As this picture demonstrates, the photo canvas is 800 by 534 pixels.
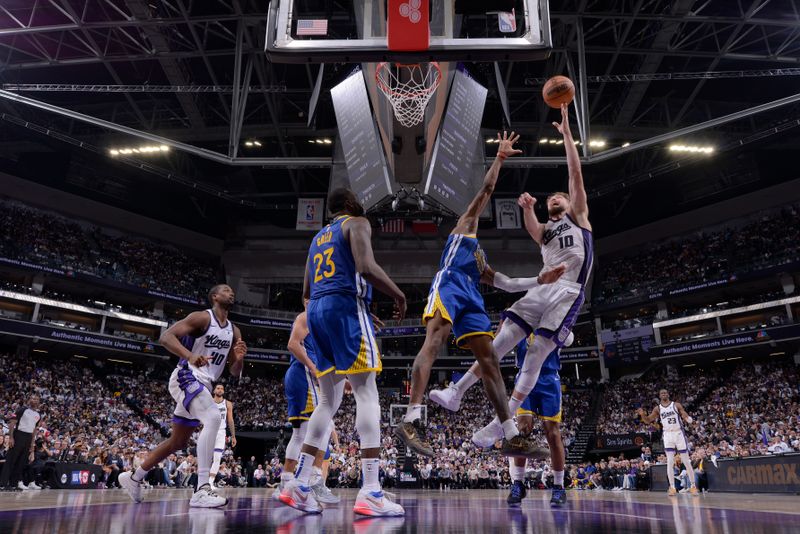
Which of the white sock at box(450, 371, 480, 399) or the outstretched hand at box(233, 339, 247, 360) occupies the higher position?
the outstretched hand at box(233, 339, 247, 360)

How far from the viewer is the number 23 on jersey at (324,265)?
155 inches

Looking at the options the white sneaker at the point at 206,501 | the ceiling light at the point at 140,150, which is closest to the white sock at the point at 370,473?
the white sneaker at the point at 206,501

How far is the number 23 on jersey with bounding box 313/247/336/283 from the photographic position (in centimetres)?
393

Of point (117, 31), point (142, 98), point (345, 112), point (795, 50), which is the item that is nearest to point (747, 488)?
point (345, 112)

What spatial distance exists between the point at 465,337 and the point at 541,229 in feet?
4.34

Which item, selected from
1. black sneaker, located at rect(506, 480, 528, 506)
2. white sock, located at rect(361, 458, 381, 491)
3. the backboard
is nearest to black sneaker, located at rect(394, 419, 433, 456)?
white sock, located at rect(361, 458, 381, 491)

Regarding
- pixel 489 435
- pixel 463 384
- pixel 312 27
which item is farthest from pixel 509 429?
pixel 312 27

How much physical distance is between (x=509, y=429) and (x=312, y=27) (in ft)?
17.1

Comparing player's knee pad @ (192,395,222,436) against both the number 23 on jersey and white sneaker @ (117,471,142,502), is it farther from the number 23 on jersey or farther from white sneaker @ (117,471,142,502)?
the number 23 on jersey

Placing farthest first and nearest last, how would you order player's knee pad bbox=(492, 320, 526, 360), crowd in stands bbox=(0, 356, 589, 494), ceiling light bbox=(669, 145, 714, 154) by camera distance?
ceiling light bbox=(669, 145, 714, 154), crowd in stands bbox=(0, 356, 589, 494), player's knee pad bbox=(492, 320, 526, 360)

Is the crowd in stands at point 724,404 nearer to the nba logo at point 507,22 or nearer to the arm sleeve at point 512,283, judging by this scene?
the arm sleeve at point 512,283

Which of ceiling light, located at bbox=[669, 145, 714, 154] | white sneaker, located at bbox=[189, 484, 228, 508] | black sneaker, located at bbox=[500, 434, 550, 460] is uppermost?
ceiling light, located at bbox=[669, 145, 714, 154]

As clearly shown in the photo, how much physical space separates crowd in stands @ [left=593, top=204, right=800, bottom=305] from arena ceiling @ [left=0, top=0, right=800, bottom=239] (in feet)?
6.39

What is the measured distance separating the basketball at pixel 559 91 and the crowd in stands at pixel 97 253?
27346 mm
